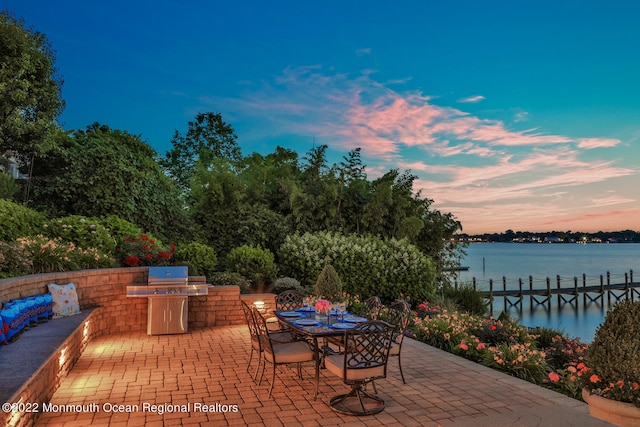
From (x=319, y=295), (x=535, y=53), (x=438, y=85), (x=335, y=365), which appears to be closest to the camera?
(x=335, y=365)

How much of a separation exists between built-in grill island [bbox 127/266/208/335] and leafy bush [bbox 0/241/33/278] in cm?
182

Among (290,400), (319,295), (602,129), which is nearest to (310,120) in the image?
(319,295)

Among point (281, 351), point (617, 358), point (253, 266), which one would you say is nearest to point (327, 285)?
point (253, 266)

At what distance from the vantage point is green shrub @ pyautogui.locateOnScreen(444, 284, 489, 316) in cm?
1187

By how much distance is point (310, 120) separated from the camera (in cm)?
1426

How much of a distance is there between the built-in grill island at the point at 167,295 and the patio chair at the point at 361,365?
455cm

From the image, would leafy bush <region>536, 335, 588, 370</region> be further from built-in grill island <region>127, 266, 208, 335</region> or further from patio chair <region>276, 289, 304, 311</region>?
built-in grill island <region>127, 266, 208, 335</region>

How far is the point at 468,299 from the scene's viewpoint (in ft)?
39.7

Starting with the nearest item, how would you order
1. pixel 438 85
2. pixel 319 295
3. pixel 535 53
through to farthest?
pixel 319 295
pixel 535 53
pixel 438 85

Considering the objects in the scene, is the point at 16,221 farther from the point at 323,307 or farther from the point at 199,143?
the point at 199,143

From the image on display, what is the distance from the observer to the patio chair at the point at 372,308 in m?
6.15

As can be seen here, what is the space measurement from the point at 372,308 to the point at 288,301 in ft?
4.59

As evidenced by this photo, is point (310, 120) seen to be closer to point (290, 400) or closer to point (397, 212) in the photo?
point (397, 212)

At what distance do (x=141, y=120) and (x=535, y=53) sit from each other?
1237 centimetres
